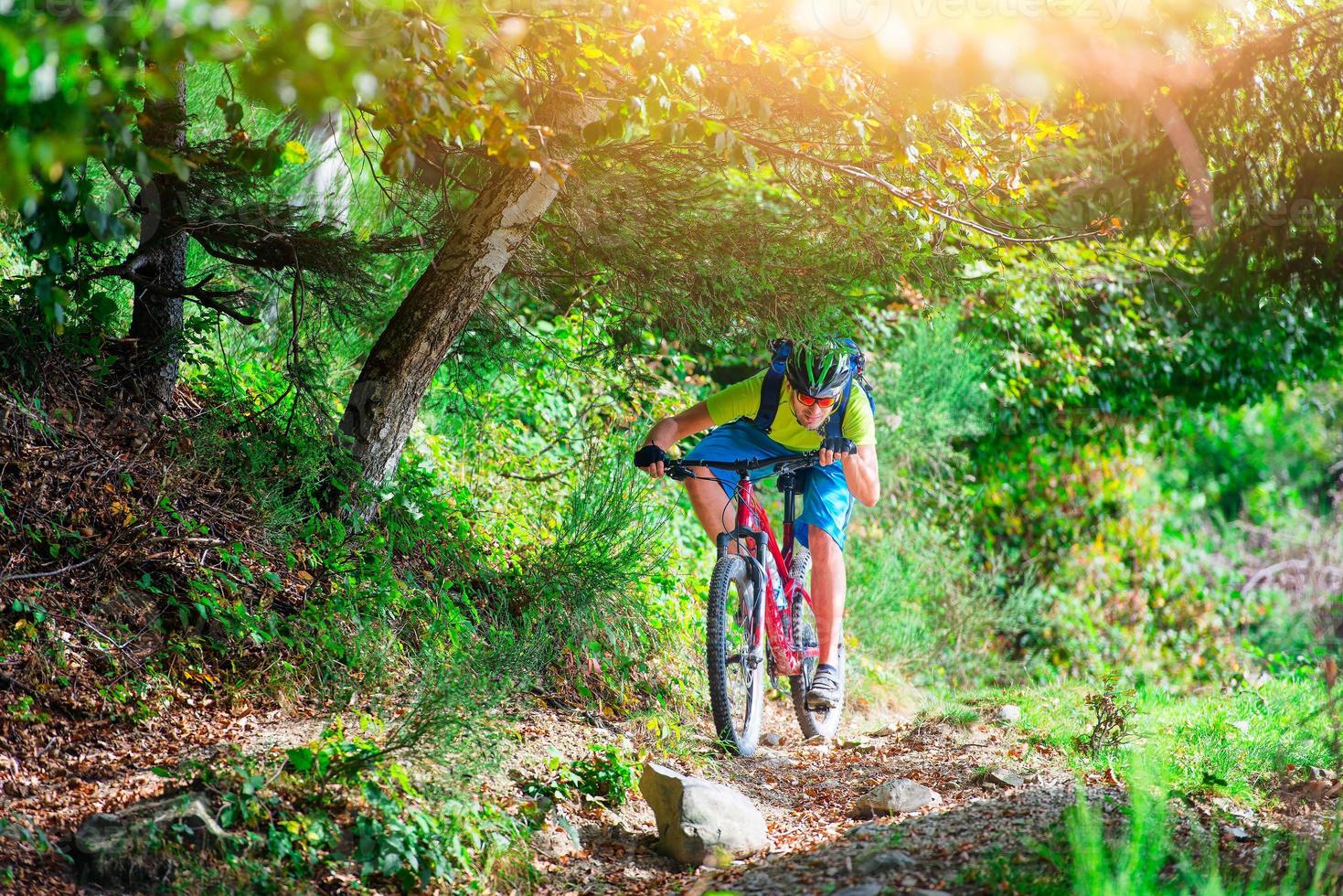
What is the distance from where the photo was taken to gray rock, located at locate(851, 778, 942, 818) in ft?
13.4

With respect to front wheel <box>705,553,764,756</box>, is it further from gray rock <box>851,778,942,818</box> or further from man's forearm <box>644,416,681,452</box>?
gray rock <box>851,778,942,818</box>

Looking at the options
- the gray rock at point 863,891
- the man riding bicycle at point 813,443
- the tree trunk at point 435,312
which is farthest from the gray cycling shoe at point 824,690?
the tree trunk at point 435,312

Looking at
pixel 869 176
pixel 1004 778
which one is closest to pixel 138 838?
pixel 1004 778

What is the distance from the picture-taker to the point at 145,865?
2.95m

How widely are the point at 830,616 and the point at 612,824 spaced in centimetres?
161

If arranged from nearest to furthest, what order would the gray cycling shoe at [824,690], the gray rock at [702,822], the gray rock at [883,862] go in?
1. the gray rock at [883,862]
2. the gray rock at [702,822]
3. the gray cycling shoe at [824,690]

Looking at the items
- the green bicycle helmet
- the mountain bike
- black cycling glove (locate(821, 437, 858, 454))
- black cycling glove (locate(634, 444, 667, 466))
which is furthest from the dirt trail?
the green bicycle helmet

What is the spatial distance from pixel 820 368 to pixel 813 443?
1.80ft

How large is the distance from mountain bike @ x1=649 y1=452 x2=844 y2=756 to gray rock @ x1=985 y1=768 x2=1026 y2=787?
919 millimetres

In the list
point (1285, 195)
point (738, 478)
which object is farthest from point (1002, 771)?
point (1285, 195)

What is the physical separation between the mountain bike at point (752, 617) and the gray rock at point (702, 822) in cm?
77

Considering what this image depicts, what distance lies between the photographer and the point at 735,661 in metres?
4.66

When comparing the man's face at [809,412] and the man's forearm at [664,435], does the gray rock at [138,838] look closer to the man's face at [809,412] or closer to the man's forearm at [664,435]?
the man's forearm at [664,435]

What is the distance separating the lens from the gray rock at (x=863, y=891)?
9.77 feet
